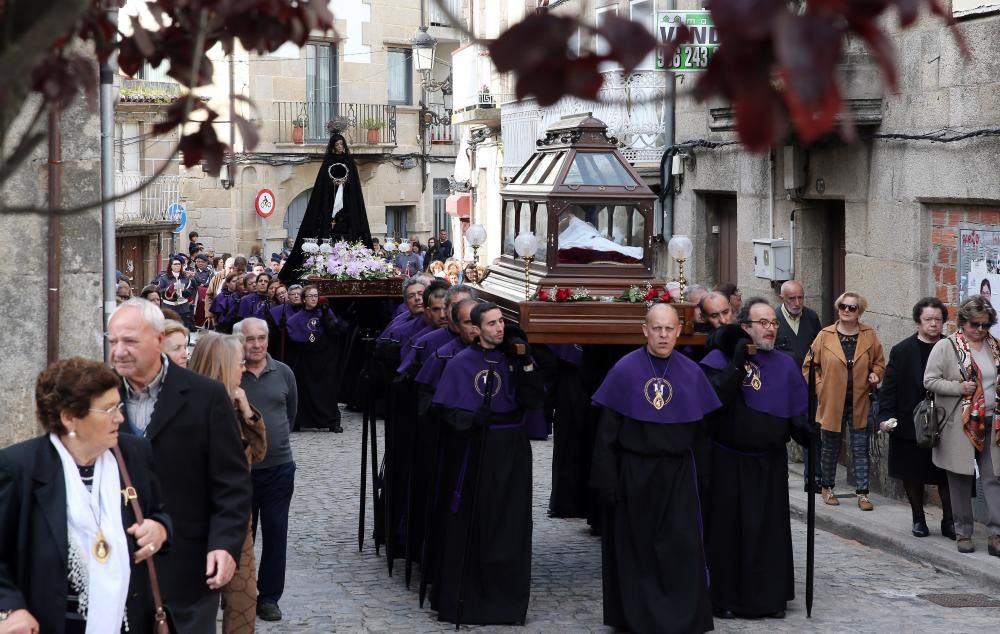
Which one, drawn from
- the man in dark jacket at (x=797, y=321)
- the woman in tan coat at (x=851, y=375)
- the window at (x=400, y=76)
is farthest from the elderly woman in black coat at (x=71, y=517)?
the window at (x=400, y=76)

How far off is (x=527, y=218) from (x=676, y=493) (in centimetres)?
240

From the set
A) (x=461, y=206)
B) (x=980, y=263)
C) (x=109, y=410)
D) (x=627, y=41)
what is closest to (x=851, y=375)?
(x=980, y=263)

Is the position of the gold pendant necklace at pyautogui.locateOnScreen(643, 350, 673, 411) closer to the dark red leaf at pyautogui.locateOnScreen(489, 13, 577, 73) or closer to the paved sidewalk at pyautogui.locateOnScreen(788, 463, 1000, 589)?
the paved sidewalk at pyautogui.locateOnScreen(788, 463, 1000, 589)

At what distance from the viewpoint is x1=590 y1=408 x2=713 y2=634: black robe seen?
832 centimetres

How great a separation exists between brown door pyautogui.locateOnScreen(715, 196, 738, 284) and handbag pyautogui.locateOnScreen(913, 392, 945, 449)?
6.03m

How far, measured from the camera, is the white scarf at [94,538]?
4750 millimetres

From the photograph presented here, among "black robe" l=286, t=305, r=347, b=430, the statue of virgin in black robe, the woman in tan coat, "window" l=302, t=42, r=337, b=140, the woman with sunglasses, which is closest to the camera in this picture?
the woman with sunglasses

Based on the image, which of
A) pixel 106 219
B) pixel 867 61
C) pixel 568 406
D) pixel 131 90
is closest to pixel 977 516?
pixel 568 406

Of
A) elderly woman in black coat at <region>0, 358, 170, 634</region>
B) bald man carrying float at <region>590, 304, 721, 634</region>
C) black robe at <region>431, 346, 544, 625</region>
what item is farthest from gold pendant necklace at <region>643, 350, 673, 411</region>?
elderly woman in black coat at <region>0, 358, 170, 634</region>

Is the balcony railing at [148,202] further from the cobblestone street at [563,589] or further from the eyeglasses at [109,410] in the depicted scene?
the eyeglasses at [109,410]

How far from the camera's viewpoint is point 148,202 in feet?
113

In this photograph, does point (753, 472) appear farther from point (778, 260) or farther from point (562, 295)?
point (778, 260)

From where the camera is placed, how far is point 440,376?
9.29 metres

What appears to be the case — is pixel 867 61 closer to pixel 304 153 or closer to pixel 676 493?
pixel 676 493
